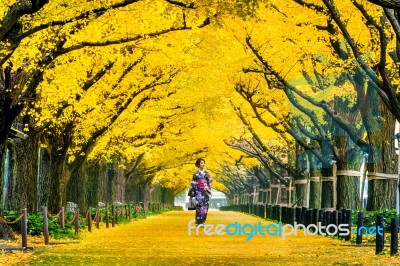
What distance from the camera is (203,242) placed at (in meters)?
22.4

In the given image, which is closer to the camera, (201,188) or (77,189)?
(201,188)

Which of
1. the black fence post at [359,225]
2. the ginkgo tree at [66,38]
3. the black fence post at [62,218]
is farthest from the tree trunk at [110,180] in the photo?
the black fence post at [359,225]

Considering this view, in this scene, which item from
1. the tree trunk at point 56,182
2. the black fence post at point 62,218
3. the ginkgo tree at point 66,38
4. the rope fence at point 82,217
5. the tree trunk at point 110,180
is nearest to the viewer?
the ginkgo tree at point 66,38

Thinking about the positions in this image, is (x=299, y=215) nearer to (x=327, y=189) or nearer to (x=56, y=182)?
(x=327, y=189)

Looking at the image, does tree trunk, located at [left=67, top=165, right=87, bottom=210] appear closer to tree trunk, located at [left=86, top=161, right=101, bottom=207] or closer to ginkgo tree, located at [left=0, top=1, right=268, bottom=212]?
tree trunk, located at [left=86, top=161, right=101, bottom=207]

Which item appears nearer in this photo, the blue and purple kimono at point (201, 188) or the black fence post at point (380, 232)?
the black fence post at point (380, 232)

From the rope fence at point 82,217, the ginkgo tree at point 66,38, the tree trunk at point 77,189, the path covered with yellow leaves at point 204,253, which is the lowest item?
the path covered with yellow leaves at point 204,253

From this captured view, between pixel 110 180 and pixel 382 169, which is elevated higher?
pixel 382 169

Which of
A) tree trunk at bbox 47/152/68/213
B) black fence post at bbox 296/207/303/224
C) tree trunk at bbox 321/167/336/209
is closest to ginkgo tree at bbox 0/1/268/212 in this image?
tree trunk at bbox 47/152/68/213

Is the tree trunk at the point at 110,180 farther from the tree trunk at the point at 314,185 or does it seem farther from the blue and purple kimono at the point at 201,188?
the blue and purple kimono at the point at 201,188

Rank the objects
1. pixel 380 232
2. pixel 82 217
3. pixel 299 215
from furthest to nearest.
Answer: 1. pixel 82 217
2. pixel 299 215
3. pixel 380 232

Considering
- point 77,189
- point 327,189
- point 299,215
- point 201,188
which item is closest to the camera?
point 201,188

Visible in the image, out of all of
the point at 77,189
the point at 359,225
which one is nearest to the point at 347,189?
the point at 359,225

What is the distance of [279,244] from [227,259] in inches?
245
